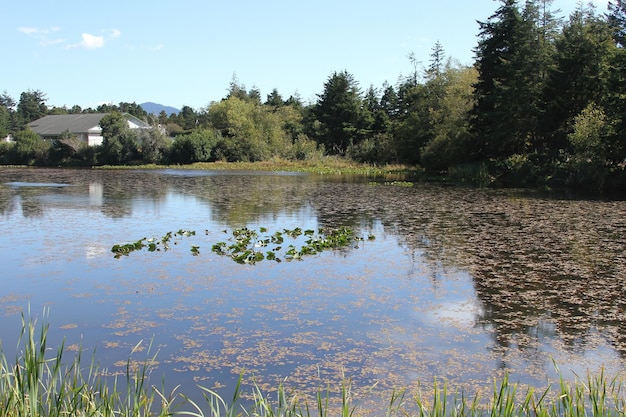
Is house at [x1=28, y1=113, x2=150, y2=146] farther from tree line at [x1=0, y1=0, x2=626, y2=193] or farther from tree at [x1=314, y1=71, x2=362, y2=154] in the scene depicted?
tree at [x1=314, y1=71, x2=362, y2=154]

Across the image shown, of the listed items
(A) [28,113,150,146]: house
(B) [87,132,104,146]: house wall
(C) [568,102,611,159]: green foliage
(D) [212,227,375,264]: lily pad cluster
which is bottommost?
(D) [212,227,375,264]: lily pad cluster

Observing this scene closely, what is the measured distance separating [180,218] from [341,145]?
3916 centimetres

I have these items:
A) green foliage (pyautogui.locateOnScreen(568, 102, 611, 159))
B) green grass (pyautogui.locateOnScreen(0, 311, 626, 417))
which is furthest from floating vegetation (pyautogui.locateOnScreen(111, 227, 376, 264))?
green foliage (pyautogui.locateOnScreen(568, 102, 611, 159))

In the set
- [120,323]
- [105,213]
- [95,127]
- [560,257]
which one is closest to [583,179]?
[560,257]

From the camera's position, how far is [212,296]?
6.83 metres

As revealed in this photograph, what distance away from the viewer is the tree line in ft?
70.8

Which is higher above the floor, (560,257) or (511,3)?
(511,3)

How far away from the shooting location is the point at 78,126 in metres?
63.8

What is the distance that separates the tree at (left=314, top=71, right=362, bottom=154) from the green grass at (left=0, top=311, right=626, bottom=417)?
46.8m

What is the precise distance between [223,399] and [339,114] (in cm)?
4990

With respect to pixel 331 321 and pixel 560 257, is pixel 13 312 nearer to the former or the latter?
pixel 331 321

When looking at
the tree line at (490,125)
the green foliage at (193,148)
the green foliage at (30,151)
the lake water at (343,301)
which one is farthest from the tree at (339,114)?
the lake water at (343,301)

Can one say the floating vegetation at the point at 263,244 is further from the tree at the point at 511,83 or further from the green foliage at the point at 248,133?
the green foliage at the point at 248,133

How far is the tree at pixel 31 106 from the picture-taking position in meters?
95.3
